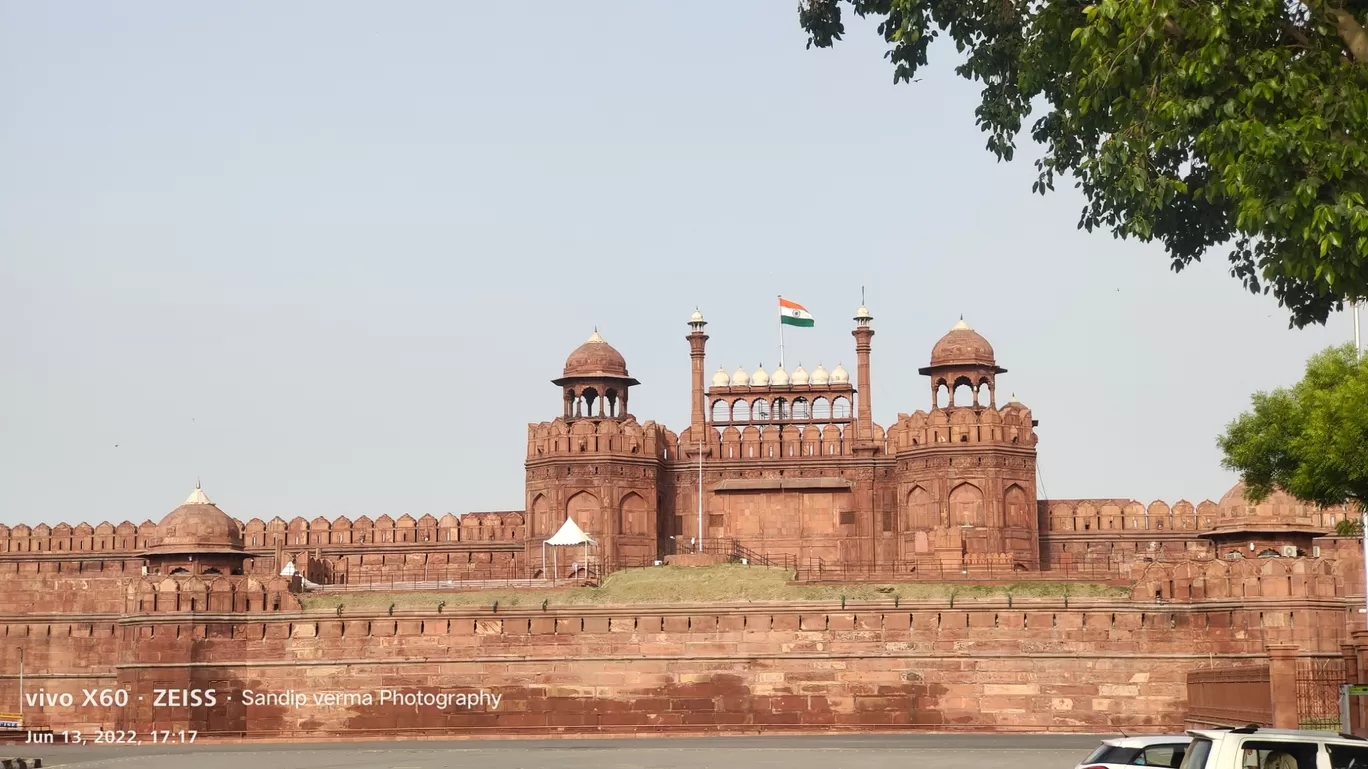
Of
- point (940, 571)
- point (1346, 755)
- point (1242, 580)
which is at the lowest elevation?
point (1346, 755)

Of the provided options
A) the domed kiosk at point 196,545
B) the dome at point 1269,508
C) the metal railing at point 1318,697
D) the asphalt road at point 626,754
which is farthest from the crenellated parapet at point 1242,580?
the domed kiosk at point 196,545

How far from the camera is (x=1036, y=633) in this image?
3691 cm

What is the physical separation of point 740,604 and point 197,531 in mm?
14442

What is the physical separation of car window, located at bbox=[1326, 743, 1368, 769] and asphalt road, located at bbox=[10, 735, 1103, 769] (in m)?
9.49

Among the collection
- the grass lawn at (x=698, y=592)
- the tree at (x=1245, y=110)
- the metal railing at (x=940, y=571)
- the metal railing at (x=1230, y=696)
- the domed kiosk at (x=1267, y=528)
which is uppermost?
the tree at (x=1245, y=110)

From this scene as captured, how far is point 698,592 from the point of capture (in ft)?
127

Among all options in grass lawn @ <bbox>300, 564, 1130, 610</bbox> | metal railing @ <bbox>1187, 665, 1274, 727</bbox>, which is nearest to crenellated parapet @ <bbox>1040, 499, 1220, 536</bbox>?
grass lawn @ <bbox>300, 564, 1130, 610</bbox>

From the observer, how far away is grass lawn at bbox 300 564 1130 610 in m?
37.7

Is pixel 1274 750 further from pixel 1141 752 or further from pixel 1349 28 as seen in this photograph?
pixel 1349 28

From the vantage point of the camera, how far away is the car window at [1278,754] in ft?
45.0

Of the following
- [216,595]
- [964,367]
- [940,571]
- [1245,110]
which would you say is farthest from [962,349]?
[1245,110]

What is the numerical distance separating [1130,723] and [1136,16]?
77.0 ft

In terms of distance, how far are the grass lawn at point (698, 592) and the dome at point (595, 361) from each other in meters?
7.73

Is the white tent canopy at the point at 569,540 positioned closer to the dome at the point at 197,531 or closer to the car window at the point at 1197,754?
the dome at the point at 197,531
